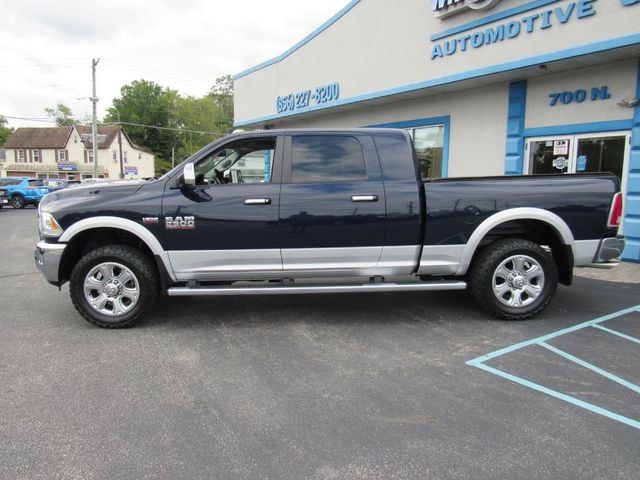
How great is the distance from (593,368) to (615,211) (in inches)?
72.7

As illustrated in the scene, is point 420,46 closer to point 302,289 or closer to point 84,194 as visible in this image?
point 302,289

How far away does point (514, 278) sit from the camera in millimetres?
4875

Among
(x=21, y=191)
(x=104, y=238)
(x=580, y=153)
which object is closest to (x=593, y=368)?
(x=104, y=238)

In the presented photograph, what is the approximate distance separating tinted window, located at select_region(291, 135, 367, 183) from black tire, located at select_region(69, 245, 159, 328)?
178 cm

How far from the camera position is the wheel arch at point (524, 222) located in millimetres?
4727

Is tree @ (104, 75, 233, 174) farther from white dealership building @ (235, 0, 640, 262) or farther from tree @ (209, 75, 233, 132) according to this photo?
white dealership building @ (235, 0, 640, 262)

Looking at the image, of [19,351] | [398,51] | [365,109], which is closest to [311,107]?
[365,109]

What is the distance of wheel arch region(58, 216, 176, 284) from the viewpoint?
178 inches

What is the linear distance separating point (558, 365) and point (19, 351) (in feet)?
15.4

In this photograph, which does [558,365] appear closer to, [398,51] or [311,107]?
[398,51]

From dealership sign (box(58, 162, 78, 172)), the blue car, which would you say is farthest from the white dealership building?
dealership sign (box(58, 162, 78, 172))

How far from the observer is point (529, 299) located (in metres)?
4.91

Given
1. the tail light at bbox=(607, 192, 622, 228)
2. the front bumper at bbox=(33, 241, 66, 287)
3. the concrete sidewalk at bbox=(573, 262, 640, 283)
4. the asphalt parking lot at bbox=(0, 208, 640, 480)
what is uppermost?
the tail light at bbox=(607, 192, 622, 228)

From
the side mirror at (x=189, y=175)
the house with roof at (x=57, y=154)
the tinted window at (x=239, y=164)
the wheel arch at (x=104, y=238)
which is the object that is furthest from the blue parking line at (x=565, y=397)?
the house with roof at (x=57, y=154)
